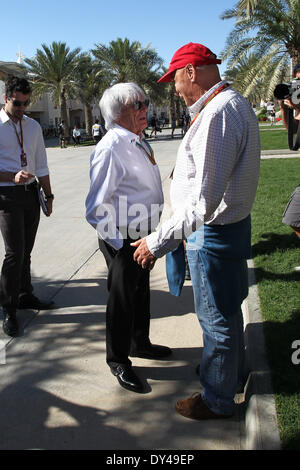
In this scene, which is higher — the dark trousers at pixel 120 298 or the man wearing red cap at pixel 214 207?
the man wearing red cap at pixel 214 207

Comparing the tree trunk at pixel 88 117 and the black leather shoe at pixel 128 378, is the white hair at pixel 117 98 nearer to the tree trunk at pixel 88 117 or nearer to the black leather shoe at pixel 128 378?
the black leather shoe at pixel 128 378

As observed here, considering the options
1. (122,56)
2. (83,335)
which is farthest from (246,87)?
(83,335)

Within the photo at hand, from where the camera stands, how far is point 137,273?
2.95m

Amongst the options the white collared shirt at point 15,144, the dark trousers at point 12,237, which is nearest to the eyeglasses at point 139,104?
the white collared shirt at point 15,144

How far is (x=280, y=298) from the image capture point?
12.7 feet

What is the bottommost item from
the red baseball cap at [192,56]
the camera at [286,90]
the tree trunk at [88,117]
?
the camera at [286,90]

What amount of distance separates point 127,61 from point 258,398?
35310 mm

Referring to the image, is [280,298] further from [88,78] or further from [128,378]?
[88,78]

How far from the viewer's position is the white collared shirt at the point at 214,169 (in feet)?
6.66

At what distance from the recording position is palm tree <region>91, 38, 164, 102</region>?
34.6 metres

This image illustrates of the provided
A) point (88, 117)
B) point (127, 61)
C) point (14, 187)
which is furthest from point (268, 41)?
point (88, 117)

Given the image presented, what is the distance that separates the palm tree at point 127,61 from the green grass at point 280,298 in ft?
96.7

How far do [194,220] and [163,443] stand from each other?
1272mm
